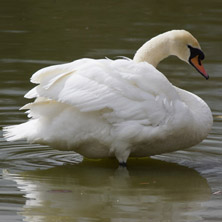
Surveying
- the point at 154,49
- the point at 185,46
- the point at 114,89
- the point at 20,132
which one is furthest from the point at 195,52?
the point at 20,132

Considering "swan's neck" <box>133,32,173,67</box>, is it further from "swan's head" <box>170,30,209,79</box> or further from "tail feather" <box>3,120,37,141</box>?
"tail feather" <box>3,120,37,141</box>

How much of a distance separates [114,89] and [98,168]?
0.88m

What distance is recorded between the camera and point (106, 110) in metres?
6.77

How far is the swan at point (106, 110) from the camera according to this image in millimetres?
6746

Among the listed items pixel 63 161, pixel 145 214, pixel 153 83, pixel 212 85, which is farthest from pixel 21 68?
pixel 145 214

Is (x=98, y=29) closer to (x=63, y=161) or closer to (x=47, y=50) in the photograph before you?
(x=47, y=50)

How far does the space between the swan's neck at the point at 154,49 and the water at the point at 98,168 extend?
971 millimetres

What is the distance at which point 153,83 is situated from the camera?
6.84m

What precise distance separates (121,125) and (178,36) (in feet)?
4.29

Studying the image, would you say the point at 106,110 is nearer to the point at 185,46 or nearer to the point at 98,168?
the point at 98,168

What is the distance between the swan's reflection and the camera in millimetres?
Answer: 5695

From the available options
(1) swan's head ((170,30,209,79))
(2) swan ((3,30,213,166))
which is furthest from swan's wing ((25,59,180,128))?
(1) swan's head ((170,30,209,79))

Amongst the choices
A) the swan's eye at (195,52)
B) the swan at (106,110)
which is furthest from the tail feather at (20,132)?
the swan's eye at (195,52)

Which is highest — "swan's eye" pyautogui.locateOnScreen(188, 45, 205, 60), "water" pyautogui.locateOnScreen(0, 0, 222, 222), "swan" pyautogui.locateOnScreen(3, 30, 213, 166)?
"swan's eye" pyautogui.locateOnScreen(188, 45, 205, 60)
